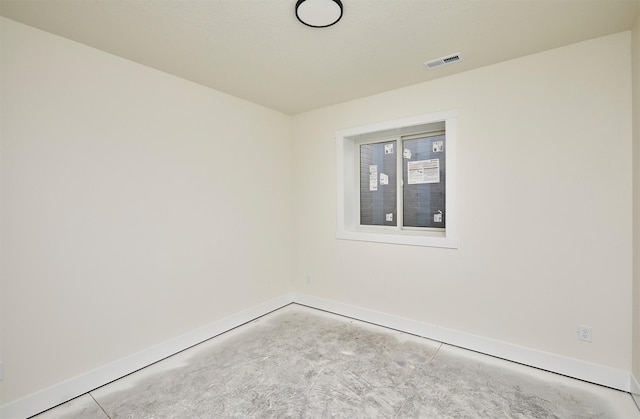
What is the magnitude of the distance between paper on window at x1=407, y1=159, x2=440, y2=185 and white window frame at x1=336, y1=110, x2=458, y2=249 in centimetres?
34

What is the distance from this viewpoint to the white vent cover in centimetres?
246

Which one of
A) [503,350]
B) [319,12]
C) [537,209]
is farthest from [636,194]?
[319,12]

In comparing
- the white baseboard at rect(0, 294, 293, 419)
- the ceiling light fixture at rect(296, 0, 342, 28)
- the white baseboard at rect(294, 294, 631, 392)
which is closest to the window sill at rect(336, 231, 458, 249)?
the white baseboard at rect(294, 294, 631, 392)

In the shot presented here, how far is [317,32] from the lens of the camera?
81.9 inches

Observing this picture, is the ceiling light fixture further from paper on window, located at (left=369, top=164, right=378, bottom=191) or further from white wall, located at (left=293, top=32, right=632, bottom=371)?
paper on window, located at (left=369, top=164, right=378, bottom=191)

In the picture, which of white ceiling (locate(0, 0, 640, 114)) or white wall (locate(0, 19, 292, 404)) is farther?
white wall (locate(0, 19, 292, 404))

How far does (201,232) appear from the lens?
3.03 meters

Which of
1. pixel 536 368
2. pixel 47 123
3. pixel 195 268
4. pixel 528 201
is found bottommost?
pixel 536 368

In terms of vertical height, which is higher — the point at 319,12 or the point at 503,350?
the point at 319,12

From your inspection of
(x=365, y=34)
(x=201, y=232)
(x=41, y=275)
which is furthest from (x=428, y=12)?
(x=41, y=275)

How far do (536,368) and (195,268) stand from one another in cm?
321

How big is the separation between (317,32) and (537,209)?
7.46 feet

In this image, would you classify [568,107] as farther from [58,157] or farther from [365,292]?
[58,157]

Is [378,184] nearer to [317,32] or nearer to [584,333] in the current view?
[317,32]
